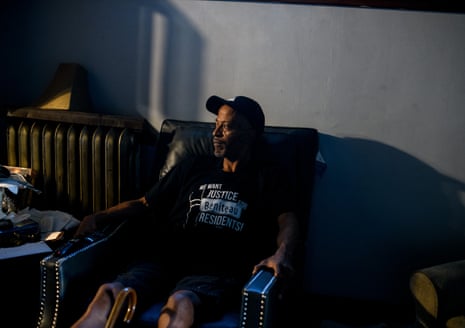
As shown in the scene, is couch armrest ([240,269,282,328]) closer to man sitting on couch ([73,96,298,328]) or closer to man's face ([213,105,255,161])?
man sitting on couch ([73,96,298,328])

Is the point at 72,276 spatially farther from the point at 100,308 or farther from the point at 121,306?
the point at 121,306

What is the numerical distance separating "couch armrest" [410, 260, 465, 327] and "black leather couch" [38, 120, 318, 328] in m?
0.44

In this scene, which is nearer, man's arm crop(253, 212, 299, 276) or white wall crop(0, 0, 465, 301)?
man's arm crop(253, 212, 299, 276)

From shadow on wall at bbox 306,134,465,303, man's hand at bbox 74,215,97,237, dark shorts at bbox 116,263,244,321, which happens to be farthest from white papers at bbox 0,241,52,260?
shadow on wall at bbox 306,134,465,303

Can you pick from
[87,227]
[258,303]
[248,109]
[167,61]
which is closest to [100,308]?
[87,227]

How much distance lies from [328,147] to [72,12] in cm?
→ 148

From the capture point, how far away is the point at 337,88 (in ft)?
6.93

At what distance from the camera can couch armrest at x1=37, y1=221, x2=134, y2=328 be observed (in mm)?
1368

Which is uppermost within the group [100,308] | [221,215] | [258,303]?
[221,215]

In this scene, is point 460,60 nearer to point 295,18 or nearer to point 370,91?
point 370,91

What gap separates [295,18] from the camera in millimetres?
2113

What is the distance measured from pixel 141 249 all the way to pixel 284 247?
2.03ft

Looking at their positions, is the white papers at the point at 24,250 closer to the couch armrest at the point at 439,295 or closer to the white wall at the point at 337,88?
the white wall at the point at 337,88

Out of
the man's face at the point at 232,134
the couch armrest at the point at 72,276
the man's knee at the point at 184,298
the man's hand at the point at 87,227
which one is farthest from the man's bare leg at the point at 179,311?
the man's face at the point at 232,134
